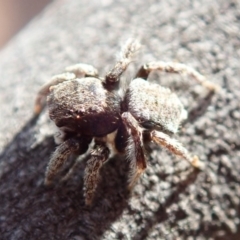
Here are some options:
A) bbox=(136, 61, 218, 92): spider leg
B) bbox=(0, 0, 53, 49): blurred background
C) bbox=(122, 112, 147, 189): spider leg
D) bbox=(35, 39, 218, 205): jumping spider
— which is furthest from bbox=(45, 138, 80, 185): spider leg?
bbox=(0, 0, 53, 49): blurred background

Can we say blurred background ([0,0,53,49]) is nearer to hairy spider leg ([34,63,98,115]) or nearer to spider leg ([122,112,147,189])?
hairy spider leg ([34,63,98,115])

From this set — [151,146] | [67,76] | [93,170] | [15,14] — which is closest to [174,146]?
[151,146]

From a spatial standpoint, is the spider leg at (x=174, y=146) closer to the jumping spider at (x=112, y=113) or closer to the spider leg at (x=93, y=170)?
the jumping spider at (x=112, y=113)

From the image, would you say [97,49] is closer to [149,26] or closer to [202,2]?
[149,26]

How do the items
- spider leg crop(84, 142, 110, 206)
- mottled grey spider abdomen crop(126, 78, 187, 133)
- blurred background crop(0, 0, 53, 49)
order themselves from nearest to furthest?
spider leg crop(84, 142, 110, 206) → mottled grey spider abdomen crop(126, 78, 187, 133) → blurred background crop(0, 0, 53, 49)

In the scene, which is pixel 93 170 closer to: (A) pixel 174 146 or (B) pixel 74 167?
(B) pixel 74 167
